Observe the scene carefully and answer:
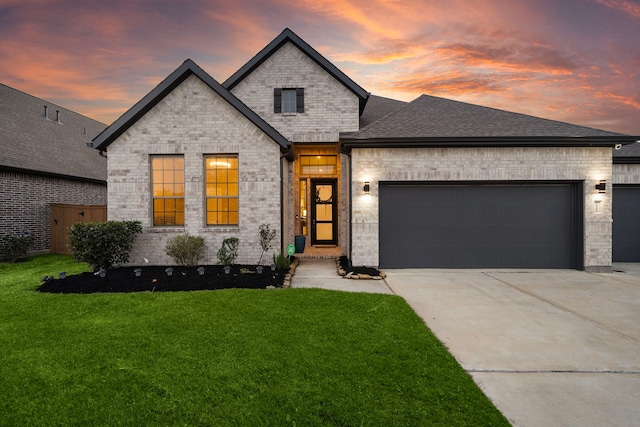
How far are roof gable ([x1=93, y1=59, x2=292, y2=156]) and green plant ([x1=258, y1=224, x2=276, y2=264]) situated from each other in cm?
260

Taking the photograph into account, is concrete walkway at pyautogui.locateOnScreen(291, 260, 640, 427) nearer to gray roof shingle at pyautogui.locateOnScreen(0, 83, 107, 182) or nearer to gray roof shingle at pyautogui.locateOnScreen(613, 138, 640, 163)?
gray roof shingle at pyautogui.locateOnScreen(613, 138, 640, 163)

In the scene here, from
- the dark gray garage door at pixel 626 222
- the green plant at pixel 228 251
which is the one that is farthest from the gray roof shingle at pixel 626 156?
the green plant at pixel 228 251

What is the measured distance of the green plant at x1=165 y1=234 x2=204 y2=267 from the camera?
9.09 metres

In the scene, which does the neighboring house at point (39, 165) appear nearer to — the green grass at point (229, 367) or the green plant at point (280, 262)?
the green grass at point (229, 367)

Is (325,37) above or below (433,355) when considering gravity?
above

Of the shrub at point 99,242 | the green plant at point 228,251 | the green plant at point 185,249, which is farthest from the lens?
the green plant at point 228,251

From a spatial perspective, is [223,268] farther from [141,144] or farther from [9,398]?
[9,398]

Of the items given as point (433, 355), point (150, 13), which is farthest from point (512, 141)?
point (150, 13)

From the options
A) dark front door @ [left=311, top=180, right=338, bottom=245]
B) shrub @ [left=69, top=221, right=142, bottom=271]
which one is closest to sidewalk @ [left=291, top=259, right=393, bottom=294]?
dark front door @ [left=311, top=180, right=338, bottom=245]

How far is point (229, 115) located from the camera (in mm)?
9578

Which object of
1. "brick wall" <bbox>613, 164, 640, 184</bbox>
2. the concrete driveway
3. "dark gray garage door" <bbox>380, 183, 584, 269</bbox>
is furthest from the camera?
"brick wall" <bbox>613, 164, 640, 184</bbox>

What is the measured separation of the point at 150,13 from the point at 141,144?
6935mm

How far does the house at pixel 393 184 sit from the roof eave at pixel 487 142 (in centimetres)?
3

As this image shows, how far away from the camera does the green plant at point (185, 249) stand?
9.09 meters
